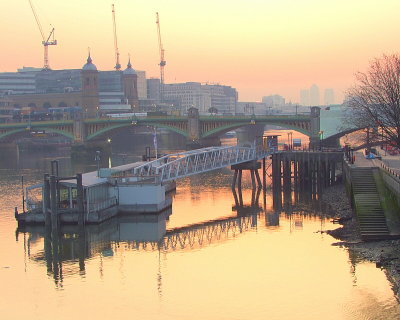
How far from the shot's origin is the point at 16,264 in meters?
48.0

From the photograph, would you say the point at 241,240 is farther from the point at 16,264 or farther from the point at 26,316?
the point at 26,316

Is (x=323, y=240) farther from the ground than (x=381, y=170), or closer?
closer

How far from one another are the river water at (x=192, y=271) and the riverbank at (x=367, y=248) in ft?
1.72

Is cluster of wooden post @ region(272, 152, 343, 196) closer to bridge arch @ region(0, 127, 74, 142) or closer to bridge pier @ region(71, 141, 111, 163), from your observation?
bridge pier @ region(71, 141, 111, 163)

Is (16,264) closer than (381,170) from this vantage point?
Yes

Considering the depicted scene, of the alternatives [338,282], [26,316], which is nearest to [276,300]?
[338,282]

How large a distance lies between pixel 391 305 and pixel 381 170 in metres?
25.6

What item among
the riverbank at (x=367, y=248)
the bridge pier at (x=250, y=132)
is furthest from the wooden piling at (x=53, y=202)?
the bridge pier at (x=250, y=132)

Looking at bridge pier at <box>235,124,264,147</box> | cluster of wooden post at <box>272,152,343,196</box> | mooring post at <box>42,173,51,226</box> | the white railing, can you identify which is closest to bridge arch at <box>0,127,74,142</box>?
bridge pier at <box>235,124,264,147</box>

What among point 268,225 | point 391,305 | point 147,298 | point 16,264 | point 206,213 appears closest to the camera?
point 391,305

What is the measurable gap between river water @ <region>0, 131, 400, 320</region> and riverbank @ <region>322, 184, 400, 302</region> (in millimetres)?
523

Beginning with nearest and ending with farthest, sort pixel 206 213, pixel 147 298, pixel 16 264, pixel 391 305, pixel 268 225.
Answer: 1. pixel 391 305
2. pixel 147 298
3. pixel 16 264
4. pixel 268 225
5. pixel 206 213

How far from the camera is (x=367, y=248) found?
46.4 metres

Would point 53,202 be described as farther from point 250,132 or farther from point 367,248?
point 250,132
